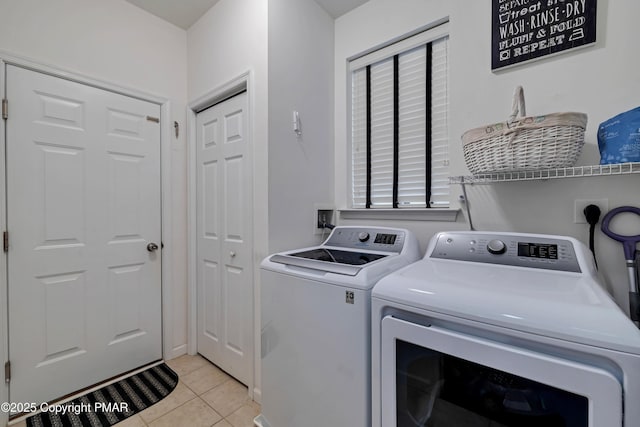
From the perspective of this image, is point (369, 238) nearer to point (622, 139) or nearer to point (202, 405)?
point (622, 139)

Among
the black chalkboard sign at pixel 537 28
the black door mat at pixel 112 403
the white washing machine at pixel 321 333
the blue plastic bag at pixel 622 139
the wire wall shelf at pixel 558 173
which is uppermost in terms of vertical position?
the black chalkboard sign at pixel 537 28

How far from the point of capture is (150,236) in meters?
2.12

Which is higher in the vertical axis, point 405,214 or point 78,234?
point 405,214

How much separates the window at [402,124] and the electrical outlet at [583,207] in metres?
0.58

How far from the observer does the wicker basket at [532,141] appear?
1.00m

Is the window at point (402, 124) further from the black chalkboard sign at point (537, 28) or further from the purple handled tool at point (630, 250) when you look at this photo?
the purple handled tool at point (630, 250)

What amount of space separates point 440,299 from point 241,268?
4.52 feet

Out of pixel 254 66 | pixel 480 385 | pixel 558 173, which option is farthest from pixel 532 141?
pixel 254 66

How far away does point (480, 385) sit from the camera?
2.59 ft

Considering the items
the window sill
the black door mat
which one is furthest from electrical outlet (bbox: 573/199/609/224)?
the black door mat

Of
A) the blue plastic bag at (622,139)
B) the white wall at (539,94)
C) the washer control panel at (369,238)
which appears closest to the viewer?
the blue plastic bag at (622,139)

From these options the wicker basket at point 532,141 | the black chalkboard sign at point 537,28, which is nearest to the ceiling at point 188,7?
the black chalkboard sign at point 537,28

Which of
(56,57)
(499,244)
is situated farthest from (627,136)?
(56,57)

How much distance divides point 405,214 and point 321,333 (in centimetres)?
97
